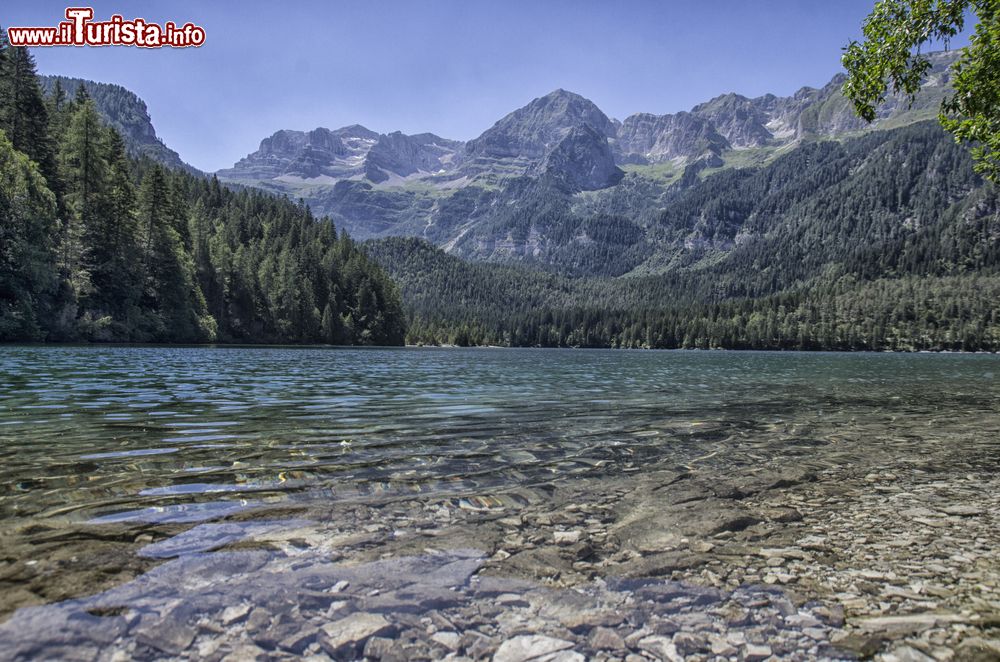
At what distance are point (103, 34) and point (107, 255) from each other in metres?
44.3

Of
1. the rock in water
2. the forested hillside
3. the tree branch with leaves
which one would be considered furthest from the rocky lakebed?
the forested hillside

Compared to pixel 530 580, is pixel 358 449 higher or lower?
lower

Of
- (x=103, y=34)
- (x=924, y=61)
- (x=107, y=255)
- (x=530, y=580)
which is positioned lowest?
(x=530, y=580)

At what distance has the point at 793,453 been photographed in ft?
44.6


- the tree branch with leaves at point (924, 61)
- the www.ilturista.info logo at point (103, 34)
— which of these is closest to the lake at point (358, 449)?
the tree branch with leaves at point (924, 61)

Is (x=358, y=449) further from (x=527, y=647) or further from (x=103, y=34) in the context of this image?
(x=103, y=34)

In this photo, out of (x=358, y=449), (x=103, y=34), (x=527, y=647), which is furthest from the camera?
(x=103, y=34)

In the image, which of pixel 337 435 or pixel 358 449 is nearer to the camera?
pixel 358 449

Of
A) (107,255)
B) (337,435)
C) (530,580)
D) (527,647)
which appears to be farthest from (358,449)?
(107,255)

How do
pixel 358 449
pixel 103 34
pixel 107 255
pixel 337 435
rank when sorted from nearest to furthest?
1. pixel 358 449
2. pixel 337 435
3. pixel 103 34
4. pixel 107 255

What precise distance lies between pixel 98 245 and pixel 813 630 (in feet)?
348

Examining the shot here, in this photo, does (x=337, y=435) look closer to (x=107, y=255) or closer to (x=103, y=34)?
(x=103, y=34)

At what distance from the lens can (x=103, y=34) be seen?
54.4 metres

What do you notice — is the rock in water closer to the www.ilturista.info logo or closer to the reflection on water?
the reflection on water
